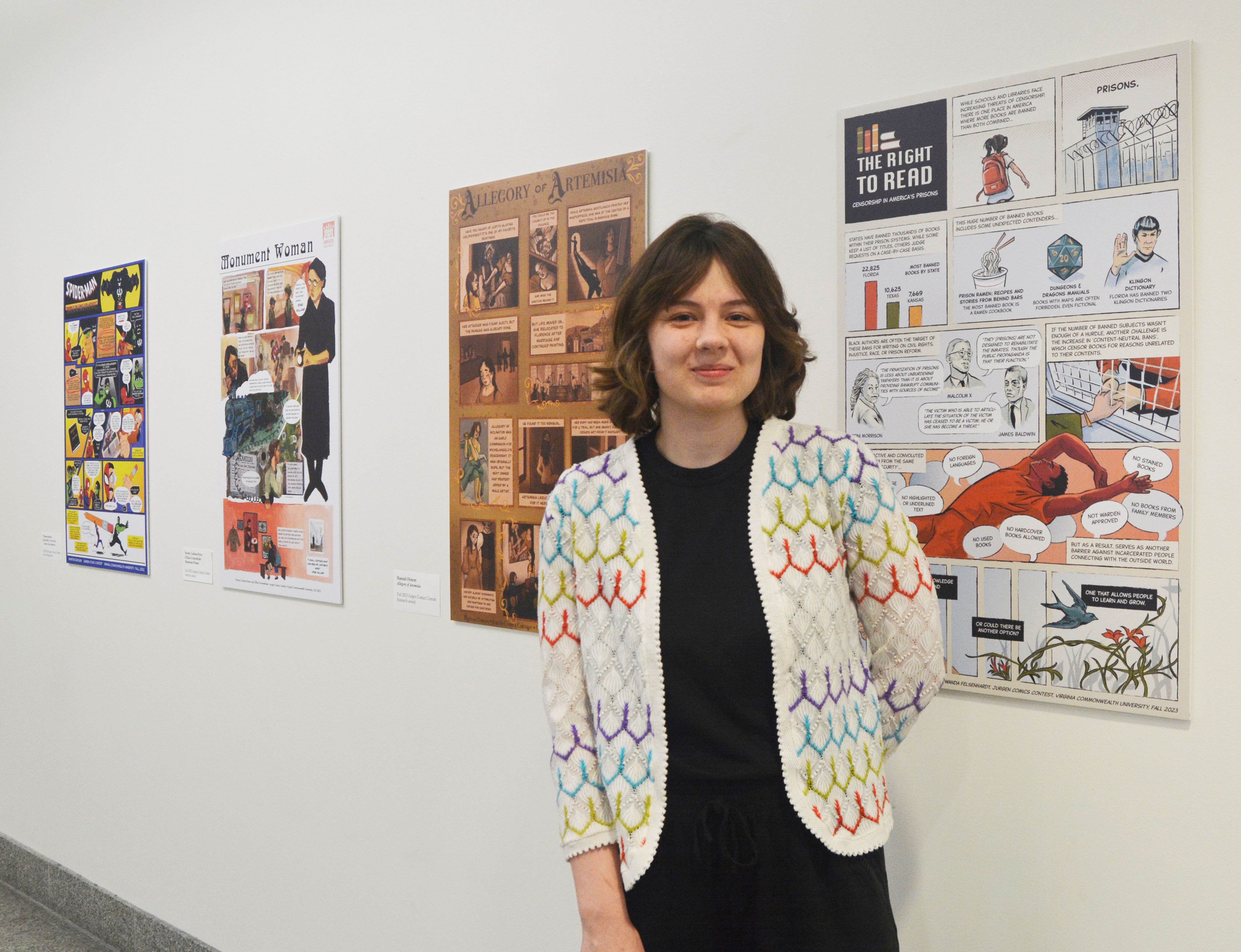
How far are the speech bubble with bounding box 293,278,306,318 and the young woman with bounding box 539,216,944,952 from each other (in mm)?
1279

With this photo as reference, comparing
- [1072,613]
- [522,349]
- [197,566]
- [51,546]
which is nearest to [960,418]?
[1072,613]

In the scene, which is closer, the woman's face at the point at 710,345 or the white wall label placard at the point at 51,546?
the woman's face at the point at 710,345

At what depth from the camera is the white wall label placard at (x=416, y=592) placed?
2014 mm

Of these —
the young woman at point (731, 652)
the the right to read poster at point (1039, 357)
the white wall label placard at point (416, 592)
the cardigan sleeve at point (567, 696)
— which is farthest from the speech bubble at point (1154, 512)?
the white wall label placard at point (416, 592)

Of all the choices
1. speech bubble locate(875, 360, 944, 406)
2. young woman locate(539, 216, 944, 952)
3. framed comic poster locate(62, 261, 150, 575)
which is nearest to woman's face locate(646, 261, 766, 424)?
young woman locate(539, 216, 944, 952)

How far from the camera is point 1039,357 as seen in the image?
133cm

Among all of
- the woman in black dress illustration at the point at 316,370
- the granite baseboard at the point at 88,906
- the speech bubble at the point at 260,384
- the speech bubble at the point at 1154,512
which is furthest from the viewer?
the granite baseboard at the point at 88,906

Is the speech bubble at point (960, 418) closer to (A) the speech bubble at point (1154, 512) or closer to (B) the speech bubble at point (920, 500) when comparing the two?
(B) the speech bubble at point (920, 500)

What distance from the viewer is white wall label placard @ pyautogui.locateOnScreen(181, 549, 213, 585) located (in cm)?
248

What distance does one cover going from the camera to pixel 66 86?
2.80 meters

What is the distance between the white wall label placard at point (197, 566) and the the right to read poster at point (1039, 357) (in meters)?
1.77

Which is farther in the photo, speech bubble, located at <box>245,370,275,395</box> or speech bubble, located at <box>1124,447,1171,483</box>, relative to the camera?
speech bubble, located at <box>245,370,275,395</box>

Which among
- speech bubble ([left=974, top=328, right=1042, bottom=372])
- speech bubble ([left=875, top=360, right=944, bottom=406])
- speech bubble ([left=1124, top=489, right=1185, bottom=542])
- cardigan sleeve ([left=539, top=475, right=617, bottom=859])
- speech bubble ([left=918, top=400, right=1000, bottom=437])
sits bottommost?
cardigan sleeve ([left=539, top=475, right=617, bottom=859])

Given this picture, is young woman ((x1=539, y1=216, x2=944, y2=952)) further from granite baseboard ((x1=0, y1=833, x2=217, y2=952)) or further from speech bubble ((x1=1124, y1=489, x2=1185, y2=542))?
granite baseboard ((x1=0, y1=833, x2=217, y2=952))
